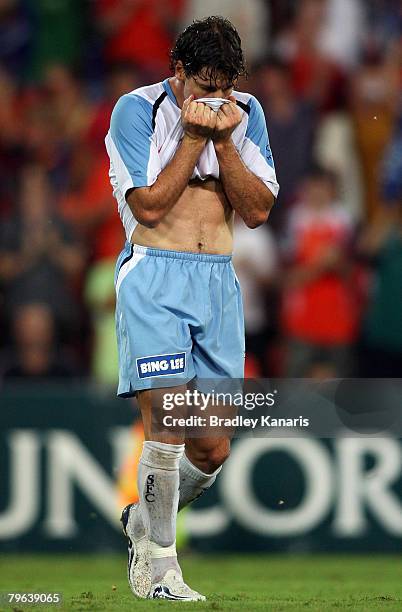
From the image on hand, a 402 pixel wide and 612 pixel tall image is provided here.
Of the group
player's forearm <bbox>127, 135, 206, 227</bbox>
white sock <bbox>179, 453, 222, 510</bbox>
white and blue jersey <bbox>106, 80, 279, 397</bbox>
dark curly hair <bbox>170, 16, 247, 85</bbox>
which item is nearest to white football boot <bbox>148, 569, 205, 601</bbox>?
white sock <bbox>179, 453, 222, 510</bbox>

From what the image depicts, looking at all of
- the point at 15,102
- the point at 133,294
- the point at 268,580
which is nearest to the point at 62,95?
the point at 15,102

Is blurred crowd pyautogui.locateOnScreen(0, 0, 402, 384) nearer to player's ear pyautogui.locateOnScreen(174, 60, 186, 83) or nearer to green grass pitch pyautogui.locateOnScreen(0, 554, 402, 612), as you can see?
green grass pitch pyautogui.locateOnScreen(0, 554, 402, 612)

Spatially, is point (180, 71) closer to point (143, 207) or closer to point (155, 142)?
point (155, 142)

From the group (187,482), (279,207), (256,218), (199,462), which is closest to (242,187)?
(256,218)

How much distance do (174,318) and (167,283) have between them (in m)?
0.15

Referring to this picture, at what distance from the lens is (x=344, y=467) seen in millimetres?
8781

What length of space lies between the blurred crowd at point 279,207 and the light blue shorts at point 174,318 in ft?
11.1

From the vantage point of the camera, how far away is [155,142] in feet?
18.5

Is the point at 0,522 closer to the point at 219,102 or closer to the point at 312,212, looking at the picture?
the point at 312,212

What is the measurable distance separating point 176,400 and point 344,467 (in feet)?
11.4

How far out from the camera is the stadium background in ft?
29.1

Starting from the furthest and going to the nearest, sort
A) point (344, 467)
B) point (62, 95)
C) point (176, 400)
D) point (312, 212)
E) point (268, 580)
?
point (62, 95) < point (312, 212) < point (344, 467) < point (268, 580) < point (176, 400)

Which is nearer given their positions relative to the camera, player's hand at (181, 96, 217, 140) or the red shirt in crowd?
player's hand at (181, 96, 217, 140)

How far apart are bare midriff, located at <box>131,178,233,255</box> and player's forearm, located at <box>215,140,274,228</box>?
8 centimetres
